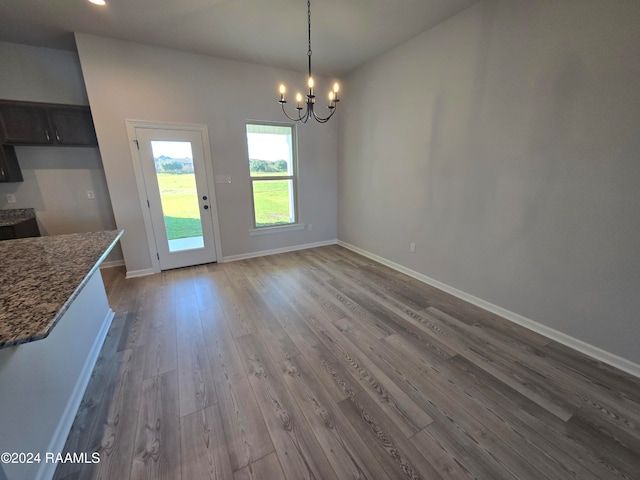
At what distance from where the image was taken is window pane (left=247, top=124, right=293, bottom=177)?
402 centimetres

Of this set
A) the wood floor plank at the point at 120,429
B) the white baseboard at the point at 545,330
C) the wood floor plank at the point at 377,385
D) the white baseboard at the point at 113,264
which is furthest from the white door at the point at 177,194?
the white baseboard at the point at 545,330

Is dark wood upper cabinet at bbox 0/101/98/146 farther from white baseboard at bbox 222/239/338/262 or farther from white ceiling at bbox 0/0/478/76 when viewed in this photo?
white baseboard at bbox 222/239/338/262

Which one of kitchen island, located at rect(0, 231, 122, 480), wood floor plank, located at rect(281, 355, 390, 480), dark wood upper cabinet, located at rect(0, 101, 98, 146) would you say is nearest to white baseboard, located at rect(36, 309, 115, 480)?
kitchen island, located at rect(0, 231, 122, 480)

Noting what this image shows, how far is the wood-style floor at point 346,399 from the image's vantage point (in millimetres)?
1247

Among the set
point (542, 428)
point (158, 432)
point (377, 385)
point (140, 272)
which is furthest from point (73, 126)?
point (542, 428)

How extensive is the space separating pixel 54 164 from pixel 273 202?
2962 millimetres

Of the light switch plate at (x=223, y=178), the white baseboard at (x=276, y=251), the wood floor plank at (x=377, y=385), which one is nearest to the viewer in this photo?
the wood floor plank at (x=377, y=385)

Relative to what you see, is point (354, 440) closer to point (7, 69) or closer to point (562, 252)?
point (562, 252)

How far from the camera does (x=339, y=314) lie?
256 centimetres

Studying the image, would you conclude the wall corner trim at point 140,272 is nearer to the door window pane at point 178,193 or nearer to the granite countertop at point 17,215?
the door window pane at point 178,193

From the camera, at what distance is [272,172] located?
4.25 metres

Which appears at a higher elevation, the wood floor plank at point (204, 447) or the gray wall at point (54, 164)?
the gray wall at point (54, 164)

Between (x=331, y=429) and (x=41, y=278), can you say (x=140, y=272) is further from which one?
(x=331, y=429)

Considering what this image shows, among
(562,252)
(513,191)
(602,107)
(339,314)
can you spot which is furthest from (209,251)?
(602,107)
